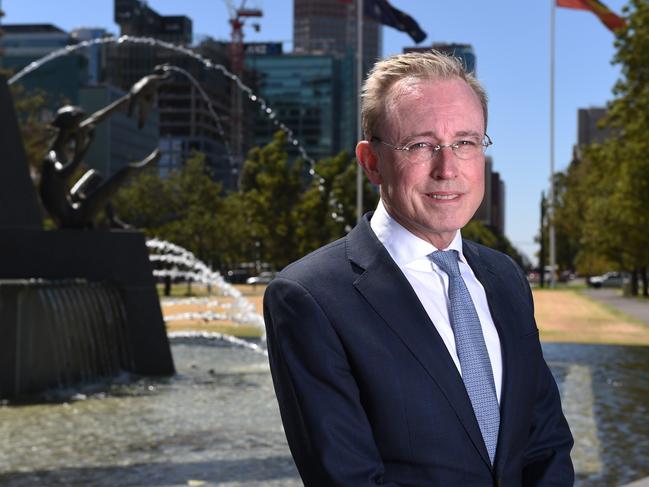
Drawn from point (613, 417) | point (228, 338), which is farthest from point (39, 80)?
point (613, 417)

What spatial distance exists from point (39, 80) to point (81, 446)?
483 ft

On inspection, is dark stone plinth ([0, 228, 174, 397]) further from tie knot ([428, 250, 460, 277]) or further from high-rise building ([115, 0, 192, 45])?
high-rise building ([115, 0, 192, 45])

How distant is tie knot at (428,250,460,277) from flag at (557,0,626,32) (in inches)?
1488

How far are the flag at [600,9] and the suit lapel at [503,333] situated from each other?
37577 millimetres

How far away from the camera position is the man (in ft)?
8.23

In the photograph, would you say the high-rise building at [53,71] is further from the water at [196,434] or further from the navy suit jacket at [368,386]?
the navy suit jacket at [368,386]

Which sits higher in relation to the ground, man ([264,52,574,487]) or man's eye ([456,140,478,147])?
man's eye ([456,140,478,147])

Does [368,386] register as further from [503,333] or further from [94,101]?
[94,101]

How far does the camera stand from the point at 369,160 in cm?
274

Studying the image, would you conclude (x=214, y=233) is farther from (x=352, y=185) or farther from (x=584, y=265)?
(x=584, y=265)

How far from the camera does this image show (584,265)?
67875 mm

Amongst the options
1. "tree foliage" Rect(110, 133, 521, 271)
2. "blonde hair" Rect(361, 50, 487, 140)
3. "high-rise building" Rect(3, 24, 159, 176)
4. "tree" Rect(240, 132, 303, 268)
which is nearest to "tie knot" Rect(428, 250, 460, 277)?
"blonde hair" Rect(361, 50, 487, 140)

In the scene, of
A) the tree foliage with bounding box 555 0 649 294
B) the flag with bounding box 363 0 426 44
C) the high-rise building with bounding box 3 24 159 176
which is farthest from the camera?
the high-rise building with bounding box 3 24 159 176

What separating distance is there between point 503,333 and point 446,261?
9.7 inches
